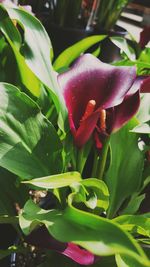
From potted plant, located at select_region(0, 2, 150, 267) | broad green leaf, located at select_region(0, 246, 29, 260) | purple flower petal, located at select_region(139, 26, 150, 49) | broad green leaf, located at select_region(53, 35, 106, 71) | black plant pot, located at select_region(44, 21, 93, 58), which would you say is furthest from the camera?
black plant pot, located at select_region(44, 21, 93, 58)

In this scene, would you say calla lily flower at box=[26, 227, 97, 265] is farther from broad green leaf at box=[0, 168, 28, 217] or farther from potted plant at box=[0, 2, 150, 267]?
broad green leaf at box=[0, 168, 28, 217]

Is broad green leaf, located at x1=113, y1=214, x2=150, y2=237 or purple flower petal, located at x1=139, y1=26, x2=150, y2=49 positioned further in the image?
purple flower petal, located at x1=139, y1=26, x2=150, y2=49

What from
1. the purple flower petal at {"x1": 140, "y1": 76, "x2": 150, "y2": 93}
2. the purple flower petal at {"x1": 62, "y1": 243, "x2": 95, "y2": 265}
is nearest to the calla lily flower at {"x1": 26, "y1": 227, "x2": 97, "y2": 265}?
the purple flower petal at {"x1": 62, "y1": 243, "x2": 95, "y2": 265}

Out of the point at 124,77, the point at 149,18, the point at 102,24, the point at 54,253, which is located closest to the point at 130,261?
the point at 54,253

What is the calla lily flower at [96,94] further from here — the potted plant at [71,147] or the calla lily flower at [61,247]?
the calla lily flower at [61,247]

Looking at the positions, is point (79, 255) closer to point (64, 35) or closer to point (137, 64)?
point (137, 64)

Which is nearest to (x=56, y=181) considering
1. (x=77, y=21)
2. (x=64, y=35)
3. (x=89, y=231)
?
(x=89, y=231)

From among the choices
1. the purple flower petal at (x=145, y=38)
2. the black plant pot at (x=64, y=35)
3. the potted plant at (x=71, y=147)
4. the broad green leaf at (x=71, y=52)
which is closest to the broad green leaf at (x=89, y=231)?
the potted plant at (x=71, y=147)

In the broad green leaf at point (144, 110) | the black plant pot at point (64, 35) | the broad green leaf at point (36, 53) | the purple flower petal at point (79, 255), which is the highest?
the broad green leaf at point (36, 53)
